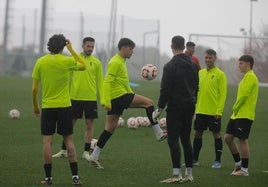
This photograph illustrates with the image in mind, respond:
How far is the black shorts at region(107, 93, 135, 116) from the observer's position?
13.3m

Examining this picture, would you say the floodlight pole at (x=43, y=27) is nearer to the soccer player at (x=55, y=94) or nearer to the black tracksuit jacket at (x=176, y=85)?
the black tracksuit jacket at (x=176, y=85)

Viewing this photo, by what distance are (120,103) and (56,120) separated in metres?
2.29

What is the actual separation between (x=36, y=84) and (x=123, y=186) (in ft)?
Answer: 6.59

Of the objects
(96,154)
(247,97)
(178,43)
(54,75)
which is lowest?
(96,154)

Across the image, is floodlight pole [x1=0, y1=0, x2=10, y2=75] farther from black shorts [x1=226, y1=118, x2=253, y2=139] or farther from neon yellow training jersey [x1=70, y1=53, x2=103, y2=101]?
black shorts [x1=226, y1=118, x2=253, y2=139]

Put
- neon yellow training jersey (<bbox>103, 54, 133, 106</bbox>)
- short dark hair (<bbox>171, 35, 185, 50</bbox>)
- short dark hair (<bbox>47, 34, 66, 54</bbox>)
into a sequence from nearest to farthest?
short dark hair (<bbox>47, 34, 66, 54</bbox>), short dark hair (<bbox>171, 35, 185, 50</bbox>), neon yellow training jersey (<bbox>103, 54, 133, 106</bbox>)

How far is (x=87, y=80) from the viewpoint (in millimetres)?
14344

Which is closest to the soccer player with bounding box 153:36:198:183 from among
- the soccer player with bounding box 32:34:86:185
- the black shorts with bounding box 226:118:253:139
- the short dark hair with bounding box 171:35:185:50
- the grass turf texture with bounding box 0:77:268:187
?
the short dark hair with bounding box 171:35:185:50

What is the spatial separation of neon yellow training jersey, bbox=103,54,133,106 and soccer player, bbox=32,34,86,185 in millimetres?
1846

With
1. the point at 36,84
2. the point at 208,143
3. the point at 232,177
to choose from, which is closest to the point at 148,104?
the point at 232,177

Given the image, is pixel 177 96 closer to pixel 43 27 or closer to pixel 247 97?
pixel 247 97

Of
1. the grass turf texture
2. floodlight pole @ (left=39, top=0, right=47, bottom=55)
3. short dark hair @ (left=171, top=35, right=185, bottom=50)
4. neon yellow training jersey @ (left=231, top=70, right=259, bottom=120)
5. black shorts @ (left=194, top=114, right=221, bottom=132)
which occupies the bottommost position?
the grass turf texture

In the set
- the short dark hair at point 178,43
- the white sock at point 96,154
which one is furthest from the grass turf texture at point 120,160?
the short dark hair at point 178,43

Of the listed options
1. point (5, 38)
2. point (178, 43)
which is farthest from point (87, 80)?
point (5, 38)
